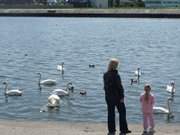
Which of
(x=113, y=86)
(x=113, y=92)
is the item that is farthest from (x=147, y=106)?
(x=113, y=86)

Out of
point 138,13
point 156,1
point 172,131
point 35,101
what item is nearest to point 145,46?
point 35,101

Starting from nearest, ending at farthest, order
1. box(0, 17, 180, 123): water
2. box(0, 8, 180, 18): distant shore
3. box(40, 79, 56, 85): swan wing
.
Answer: box(0, 17, 180, 123): water, box(40, 79, 56, 85): swan wing, box(0, 8, 180, 18): distant shore

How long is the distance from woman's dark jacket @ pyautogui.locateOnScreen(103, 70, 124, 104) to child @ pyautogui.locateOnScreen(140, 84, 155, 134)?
783 mm

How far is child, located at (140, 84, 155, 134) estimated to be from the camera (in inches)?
608

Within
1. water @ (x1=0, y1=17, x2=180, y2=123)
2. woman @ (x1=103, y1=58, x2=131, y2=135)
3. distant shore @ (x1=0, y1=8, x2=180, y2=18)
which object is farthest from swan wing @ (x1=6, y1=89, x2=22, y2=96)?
distant shore @ (x1=0, y1=8, x2=180, y2=18)

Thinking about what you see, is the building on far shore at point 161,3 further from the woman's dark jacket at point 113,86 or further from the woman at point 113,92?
the woman's dark jacket at point 113,86

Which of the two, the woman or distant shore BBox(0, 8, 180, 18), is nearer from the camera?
the woman

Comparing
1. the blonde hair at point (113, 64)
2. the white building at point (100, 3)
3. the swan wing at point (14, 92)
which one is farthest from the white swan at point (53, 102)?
the white building at point (100, 3)

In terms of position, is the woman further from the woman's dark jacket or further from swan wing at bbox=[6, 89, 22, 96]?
swan wing at bbox=[6, 89, 22, 96]

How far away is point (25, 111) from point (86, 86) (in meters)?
7.32

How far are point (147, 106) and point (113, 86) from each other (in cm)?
135

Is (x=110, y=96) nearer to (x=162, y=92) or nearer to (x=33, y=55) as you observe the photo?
(x=162, y=92)

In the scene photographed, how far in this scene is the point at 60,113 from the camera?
22.8 meters

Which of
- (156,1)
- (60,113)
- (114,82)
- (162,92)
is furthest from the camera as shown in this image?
(156,1)
